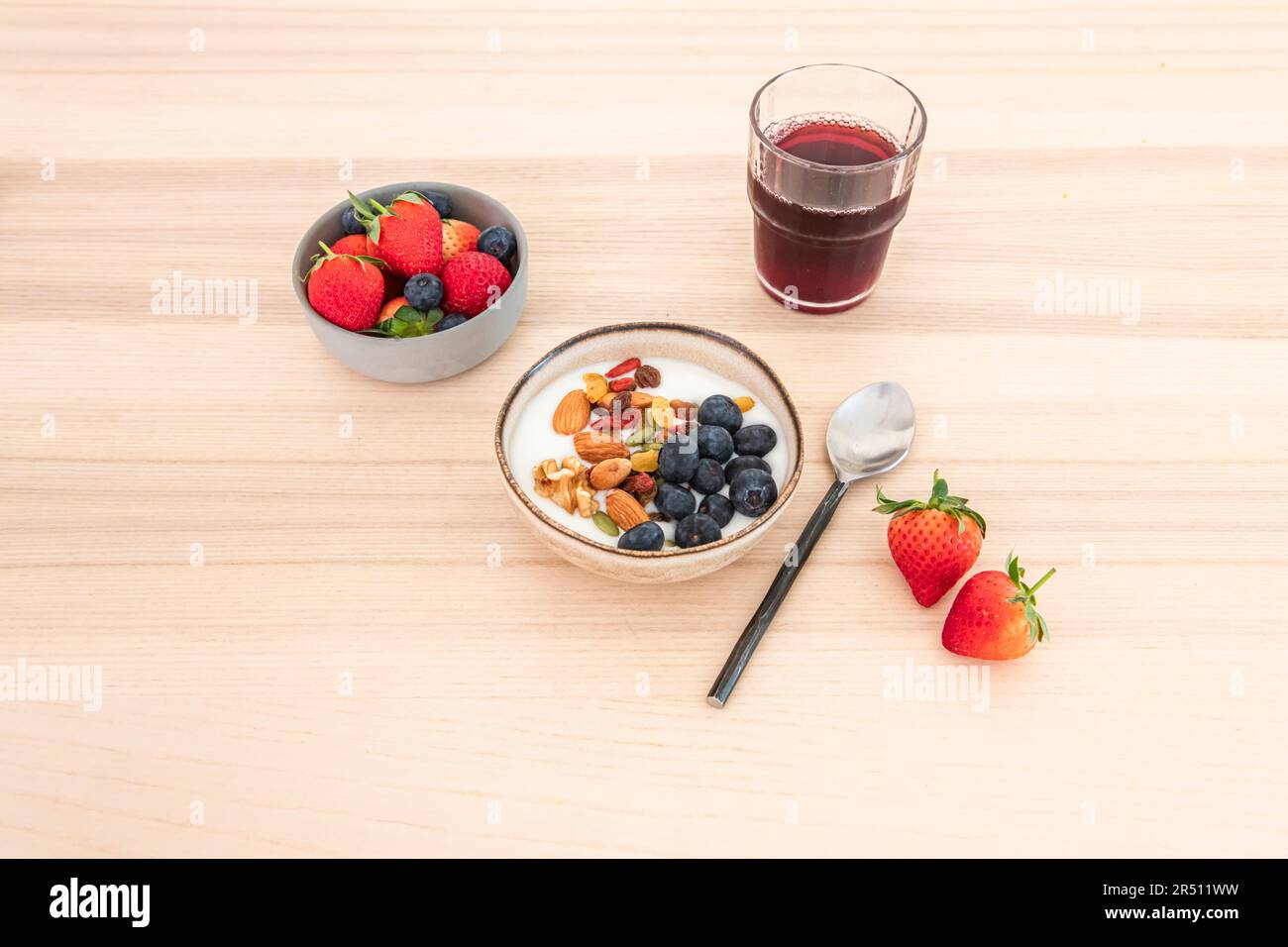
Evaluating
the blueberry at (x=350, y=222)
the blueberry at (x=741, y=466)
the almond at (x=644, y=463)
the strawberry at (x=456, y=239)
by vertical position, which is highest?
the blueberry at (x=350, y=222)

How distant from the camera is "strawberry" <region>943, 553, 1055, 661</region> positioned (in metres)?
0.82

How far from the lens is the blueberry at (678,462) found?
0.87 meters

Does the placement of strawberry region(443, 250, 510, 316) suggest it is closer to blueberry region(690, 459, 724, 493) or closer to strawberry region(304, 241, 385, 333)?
strawberry region(304, 241, 385, 333)

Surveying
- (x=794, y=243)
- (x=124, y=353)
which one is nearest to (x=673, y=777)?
(x=794, y=243)

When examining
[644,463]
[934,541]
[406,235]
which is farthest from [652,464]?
[406,235]

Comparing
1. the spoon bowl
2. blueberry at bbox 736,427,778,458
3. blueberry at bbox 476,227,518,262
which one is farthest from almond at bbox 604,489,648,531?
blueberry at bbox 476,227,518,262

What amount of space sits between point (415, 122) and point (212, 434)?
535mm

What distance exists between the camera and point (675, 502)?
86 centimetres

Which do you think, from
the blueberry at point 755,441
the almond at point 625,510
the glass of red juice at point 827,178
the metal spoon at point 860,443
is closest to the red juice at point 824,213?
the glass of red juice at point 827,178

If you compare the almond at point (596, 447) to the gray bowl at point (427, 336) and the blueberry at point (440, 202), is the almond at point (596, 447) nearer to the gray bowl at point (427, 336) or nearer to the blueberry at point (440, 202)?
the gray bowl at point (427, 336)

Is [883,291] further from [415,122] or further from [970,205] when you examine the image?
[415,122]

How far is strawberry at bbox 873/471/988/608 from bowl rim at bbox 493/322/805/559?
0.30ft

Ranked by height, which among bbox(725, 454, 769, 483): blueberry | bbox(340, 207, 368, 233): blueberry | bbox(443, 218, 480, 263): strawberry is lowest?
bbox(725, 454, 769, 483): blueberry

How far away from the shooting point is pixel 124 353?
3.55ft
